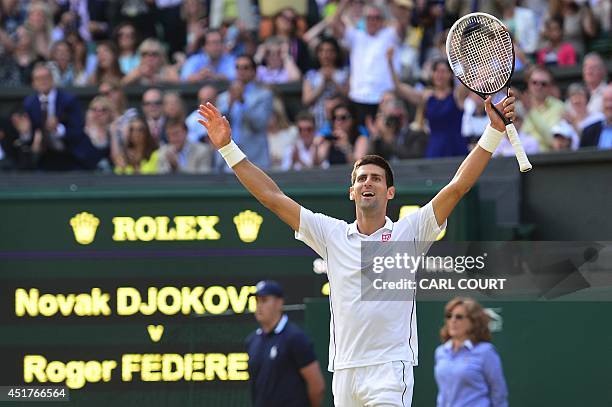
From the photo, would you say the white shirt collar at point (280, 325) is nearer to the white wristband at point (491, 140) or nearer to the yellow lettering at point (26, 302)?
the yellow lettering at point (26, 302)

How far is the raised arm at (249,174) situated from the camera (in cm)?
722

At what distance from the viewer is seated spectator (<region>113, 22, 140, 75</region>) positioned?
15.7 m

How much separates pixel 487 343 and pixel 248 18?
7526mm

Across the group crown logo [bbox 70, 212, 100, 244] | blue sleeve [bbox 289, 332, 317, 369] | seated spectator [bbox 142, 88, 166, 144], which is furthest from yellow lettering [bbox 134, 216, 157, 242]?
seated spectator [bbox 142, 88, 166, 144]

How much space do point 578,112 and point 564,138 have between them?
33 centimetres

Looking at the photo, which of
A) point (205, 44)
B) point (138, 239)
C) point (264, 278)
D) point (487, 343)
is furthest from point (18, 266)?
point (205, 44)

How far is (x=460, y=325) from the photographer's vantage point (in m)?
9.37

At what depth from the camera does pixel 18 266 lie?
10.6m

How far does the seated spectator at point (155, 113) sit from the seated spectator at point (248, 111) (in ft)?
1.99

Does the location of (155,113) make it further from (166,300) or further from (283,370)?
(283,370)

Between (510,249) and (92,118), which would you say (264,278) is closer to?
(510,249)

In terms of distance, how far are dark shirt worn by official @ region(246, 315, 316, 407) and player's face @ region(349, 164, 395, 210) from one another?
2485mm

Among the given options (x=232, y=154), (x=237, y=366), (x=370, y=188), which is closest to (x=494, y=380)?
(x=237, y=366)

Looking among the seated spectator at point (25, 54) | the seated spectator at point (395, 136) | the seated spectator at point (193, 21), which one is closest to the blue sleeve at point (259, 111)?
the seated spectator at point (395, 136)
